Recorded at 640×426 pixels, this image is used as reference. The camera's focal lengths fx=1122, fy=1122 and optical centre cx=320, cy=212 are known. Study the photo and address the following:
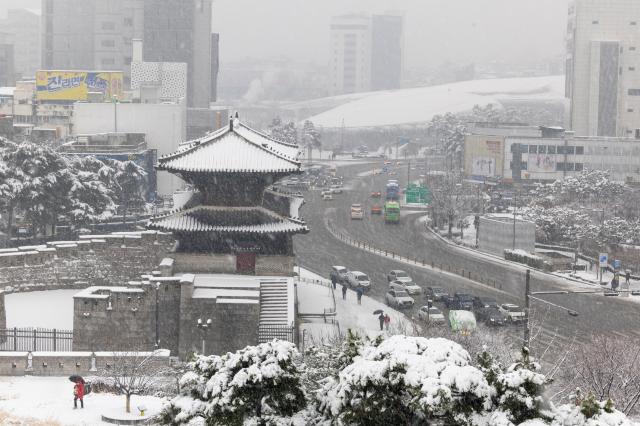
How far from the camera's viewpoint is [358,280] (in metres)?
66.9

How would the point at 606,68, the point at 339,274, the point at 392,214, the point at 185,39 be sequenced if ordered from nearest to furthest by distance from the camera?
1. the point at 339,274
2. the point at 392,214
3. the point at 606,68
4. the point at 185,39

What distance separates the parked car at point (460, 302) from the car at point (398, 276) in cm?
651

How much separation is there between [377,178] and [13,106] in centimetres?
4623

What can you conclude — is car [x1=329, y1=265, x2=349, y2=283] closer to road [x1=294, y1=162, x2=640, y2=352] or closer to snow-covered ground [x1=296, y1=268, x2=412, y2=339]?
snow-covered ground [x1=296, y1=268, x2=412, y2=339]

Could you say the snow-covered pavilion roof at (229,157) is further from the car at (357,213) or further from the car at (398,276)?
the car at (357,213)

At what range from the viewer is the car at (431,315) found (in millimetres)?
54325

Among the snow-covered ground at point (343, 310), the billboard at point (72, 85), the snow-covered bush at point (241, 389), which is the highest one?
the billboard at point (72, 85)

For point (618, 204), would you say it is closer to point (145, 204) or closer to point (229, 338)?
point (145, 204)

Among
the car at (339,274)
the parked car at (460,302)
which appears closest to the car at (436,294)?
the parked car at (460,302)

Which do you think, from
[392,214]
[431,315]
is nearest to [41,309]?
[431,315]

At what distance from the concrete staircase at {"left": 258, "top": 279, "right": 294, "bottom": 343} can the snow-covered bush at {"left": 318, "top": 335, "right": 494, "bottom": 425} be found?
2285 centimetres

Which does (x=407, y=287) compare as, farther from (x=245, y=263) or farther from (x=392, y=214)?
(x=392, y=214)

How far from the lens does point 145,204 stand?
89.4 metres

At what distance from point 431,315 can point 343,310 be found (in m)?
4.87
